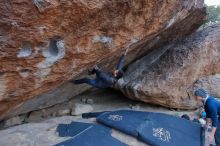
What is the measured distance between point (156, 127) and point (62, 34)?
2.81 metres

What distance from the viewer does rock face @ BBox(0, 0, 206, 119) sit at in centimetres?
398

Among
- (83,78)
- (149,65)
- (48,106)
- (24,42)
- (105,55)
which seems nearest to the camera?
(24,42)

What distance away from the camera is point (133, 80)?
26.0ft

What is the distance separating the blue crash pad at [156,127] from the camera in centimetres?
566

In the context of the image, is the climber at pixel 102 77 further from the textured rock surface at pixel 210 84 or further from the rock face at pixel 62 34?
the textured rock surface at pixel 210 84

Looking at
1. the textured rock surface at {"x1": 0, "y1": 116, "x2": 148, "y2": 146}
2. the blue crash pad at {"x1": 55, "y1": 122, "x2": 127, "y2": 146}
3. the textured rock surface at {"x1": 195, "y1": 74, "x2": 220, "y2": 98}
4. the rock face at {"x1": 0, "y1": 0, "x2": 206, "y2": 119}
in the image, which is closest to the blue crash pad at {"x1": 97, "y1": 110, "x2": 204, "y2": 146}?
the textured rock surface at {"x1": 0, "y1": 116, "x2": 148, "y2": 146}

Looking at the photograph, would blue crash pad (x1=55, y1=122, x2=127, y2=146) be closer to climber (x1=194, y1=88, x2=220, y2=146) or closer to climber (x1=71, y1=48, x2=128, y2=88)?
climber (x1=71, y1=48, x2=128, y2=88)

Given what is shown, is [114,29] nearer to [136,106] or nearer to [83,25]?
[83,25]

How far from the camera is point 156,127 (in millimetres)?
5941

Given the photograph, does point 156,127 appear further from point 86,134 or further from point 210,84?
point 210,84

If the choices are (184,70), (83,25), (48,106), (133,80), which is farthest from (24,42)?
(184,70)

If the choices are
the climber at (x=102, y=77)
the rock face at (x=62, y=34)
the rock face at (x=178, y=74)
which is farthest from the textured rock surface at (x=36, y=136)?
the rock face at (x=178, y=74)

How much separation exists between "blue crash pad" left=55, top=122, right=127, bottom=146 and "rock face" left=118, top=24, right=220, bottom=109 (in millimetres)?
2139

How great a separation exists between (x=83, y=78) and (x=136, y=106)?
2127 mm
